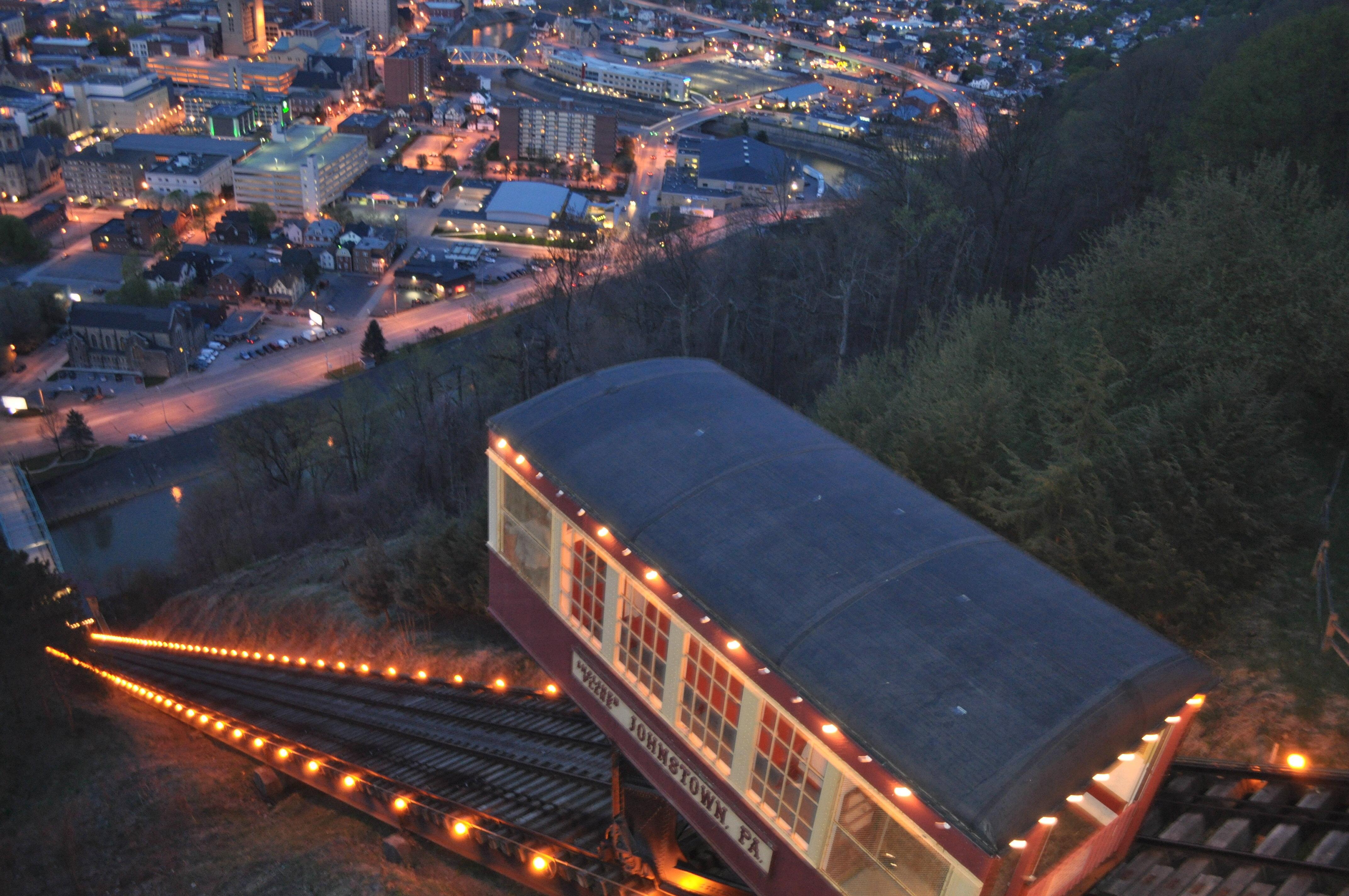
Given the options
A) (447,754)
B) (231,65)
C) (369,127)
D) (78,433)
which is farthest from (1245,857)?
(231,65)

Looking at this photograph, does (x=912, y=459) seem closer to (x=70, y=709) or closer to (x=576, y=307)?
(x=70, y=709)

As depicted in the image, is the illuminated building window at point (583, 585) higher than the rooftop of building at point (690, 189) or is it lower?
higher

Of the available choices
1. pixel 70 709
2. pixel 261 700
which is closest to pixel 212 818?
pixel 261 700

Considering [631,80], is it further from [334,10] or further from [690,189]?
[334,10]

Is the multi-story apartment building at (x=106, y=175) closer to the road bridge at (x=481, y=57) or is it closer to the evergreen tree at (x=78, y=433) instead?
the evergreen tree at (x=78, y=433)

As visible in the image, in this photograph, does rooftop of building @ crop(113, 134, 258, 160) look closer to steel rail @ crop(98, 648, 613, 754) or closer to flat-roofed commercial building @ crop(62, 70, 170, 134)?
flat-roofed commercial building @ crop(62, 70, 170, 134)

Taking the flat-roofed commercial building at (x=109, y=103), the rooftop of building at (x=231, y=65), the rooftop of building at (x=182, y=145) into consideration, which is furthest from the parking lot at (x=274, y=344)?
the rooftop of building at (x=231, y=65)
